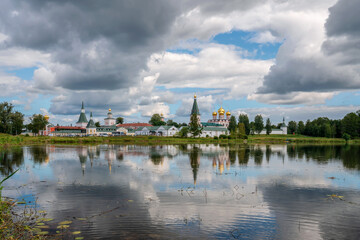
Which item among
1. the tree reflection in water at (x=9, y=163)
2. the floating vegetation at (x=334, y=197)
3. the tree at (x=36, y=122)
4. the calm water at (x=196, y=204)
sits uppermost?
the tree at (x=36, y=122)

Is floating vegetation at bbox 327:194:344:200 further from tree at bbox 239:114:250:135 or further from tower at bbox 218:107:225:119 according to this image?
tower at bbox 218:107:225:119

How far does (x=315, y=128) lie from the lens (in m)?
130

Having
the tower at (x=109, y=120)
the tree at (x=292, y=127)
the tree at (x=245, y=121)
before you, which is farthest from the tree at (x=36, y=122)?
the tree at (x=292, y=127)

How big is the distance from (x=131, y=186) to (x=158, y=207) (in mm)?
5084

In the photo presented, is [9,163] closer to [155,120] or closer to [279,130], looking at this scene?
[155,120]

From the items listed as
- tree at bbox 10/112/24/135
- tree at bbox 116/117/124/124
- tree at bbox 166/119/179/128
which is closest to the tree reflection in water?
tree at bbox 10/112/24/135

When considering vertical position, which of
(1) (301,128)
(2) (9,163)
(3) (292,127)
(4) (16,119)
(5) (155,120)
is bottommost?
(2) (9,163)

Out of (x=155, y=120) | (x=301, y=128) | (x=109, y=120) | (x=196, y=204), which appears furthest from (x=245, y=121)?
(x=196, y=204)

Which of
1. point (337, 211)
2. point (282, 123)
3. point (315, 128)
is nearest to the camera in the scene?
point (337, 211)

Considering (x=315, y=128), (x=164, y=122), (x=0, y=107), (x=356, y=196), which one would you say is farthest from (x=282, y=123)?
(x=356, y=196)

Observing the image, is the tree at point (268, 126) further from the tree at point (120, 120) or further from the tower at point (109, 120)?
the tree at point (120, 120)

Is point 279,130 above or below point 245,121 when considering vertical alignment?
below

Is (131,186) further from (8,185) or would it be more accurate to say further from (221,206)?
(8,185)

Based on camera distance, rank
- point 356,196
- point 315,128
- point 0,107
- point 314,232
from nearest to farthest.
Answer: point 314,232 < point 356,196 < point 0,107 < point 315,128
